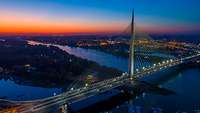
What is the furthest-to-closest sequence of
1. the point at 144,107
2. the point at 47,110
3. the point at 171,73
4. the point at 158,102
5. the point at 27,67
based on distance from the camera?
the point at 27,67, the point at 171,73, the point at 158,102, the point at 144,107, the point at 47,110

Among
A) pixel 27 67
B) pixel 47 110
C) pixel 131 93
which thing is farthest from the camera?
pixel 27 67

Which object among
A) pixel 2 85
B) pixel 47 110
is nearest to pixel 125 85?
pixel 47 110

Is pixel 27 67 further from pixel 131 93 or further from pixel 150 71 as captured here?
pixel 131 93

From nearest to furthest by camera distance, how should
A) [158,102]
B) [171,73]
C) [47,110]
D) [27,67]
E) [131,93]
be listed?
[47,110]
[158,102]
[131,93]
[171,73]
[27,67]

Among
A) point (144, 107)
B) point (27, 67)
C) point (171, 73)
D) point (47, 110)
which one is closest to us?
point (47, 110)

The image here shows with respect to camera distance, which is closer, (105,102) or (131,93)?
(105,102)

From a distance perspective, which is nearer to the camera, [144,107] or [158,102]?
[144,107]

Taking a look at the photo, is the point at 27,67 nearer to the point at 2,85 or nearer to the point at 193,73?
the point at 2,85

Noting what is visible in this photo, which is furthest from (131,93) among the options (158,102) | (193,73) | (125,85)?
(193,73)

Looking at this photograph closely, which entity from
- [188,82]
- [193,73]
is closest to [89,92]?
[188,82]
